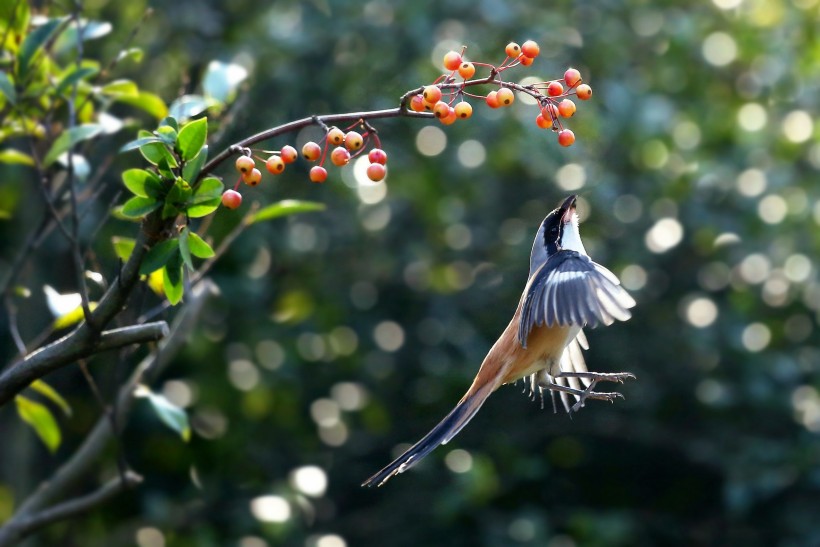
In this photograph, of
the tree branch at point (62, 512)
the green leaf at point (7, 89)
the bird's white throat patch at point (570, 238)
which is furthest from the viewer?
the bird's white throat patch at point (570, 238)

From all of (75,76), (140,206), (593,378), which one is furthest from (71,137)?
(593,378)

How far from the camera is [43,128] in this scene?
261 cm

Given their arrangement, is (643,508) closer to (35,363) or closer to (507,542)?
(507,542)

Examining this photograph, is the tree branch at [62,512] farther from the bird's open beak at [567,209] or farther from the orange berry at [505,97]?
the orange berry at [505,97]

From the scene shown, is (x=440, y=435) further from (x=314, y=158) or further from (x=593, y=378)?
(x=314, y=158)

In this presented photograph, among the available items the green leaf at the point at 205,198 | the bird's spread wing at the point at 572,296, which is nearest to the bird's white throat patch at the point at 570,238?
the bird's spread wing at the point at 572,296

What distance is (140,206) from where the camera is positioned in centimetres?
167

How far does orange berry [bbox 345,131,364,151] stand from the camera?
1.63m

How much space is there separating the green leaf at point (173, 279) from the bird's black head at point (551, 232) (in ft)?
4.15

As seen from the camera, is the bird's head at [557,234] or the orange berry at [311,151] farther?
the bird's head at [557,234]

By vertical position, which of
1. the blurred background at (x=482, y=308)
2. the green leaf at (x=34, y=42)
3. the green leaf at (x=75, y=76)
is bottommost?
the blurred background at (x=482, y=308)

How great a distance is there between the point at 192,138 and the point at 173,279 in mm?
237

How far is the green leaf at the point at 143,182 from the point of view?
5.37ft

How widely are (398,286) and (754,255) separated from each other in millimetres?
1844
